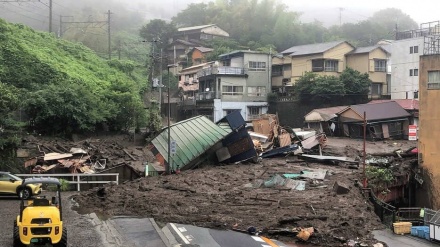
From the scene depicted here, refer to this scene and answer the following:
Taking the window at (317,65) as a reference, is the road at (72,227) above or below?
below

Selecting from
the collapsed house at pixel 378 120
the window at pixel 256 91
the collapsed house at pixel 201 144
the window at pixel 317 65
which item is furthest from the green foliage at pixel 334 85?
the collapsed house at pixel 201 144

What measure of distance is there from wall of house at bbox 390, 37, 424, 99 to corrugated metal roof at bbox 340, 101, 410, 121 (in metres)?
A: 6.68

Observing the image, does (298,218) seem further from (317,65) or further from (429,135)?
(317,65)

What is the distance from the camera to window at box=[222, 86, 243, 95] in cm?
5265

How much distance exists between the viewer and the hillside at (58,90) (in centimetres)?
3447

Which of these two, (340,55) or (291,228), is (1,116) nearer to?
(291,228)

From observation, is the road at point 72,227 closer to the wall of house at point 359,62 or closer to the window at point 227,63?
the window at point 227,63

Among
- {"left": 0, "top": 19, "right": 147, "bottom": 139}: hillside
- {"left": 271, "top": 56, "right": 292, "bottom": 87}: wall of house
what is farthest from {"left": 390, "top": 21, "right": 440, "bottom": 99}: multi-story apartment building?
{"left": 0, "top": 19, "right": 147, "bottom": 139}: hillside

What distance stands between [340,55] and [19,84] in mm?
35852

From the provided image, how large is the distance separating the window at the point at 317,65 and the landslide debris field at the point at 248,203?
27.1 metres

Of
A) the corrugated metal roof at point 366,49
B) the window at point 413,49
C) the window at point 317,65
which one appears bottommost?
the window at point 317,65

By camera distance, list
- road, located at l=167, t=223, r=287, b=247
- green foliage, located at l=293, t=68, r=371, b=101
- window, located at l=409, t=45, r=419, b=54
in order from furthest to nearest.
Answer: green foliage, located at l=293, t=68, r=371, b=101
window, located at l=409, t=45, r=419, b=54
road, located at l=167, t=223, r=287, b=247

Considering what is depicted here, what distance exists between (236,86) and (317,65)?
398 inches

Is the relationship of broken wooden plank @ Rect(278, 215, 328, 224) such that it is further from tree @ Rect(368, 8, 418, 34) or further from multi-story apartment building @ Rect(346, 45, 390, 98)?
tree @ Rect(368, 8, 418, 34)
